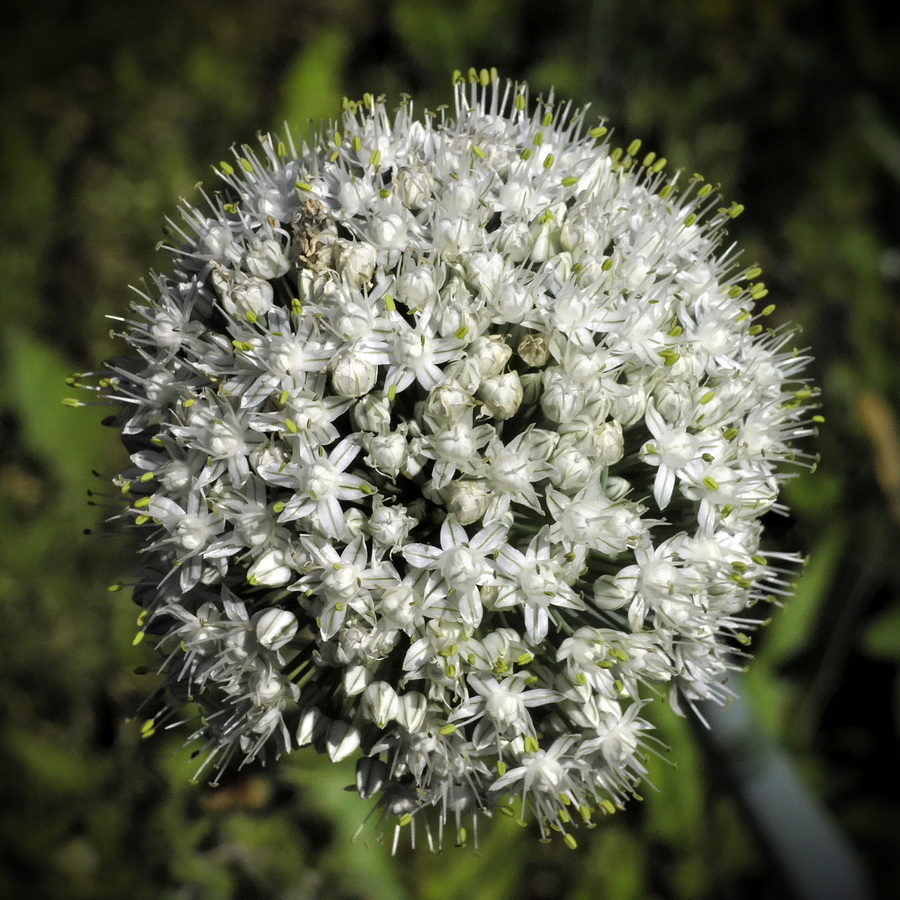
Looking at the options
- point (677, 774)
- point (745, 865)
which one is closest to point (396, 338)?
point (677, 774)

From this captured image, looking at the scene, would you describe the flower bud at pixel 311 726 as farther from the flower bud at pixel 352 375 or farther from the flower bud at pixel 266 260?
the flower bud at pixel 266 260

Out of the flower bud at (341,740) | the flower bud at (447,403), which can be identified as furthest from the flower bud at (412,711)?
the flower bud at (447,403)

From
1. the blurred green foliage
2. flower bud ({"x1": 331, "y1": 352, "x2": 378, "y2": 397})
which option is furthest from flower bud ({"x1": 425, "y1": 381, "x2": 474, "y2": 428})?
the blurred green foliage

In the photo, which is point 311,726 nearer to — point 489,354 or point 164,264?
point 489,354

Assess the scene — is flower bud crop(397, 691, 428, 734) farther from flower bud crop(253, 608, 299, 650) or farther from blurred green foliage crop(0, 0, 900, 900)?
blurred green foliage crop(0, 0, 900, 900)

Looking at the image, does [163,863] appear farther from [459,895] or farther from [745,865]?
[745,865]

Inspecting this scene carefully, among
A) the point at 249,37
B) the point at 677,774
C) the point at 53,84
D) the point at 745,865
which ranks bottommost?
the point at 745,865
